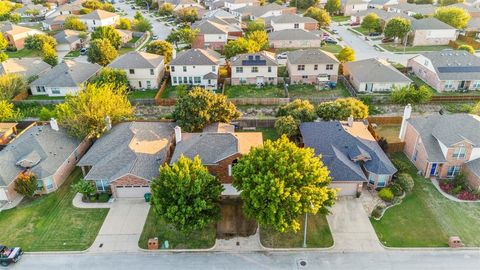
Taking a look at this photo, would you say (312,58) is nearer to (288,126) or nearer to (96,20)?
(288,126)

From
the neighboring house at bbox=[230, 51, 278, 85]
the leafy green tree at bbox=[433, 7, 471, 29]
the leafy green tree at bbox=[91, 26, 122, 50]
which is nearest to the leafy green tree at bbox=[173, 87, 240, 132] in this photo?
the neighboring house at bbox=[230, 51, 278, 85]

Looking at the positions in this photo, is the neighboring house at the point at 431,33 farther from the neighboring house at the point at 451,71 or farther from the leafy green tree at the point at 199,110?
the leafy green tree at the point at 199,110

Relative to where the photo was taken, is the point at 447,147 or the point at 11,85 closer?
the point at 447,147

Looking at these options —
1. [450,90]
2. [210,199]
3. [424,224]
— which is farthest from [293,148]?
[450,90]

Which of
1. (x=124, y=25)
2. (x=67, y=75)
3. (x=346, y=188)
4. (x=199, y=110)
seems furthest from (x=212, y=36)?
(x=346, y=188)

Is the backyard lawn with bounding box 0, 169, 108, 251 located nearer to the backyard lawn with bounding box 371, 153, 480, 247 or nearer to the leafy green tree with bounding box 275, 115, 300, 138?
the leafy green tree with bounding box 275, 115, 300, 138

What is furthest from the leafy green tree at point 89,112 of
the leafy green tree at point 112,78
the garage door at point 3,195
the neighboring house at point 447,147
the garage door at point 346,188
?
the neighboring house at point 447,147

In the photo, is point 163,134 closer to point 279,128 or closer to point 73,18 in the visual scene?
point 279,128
